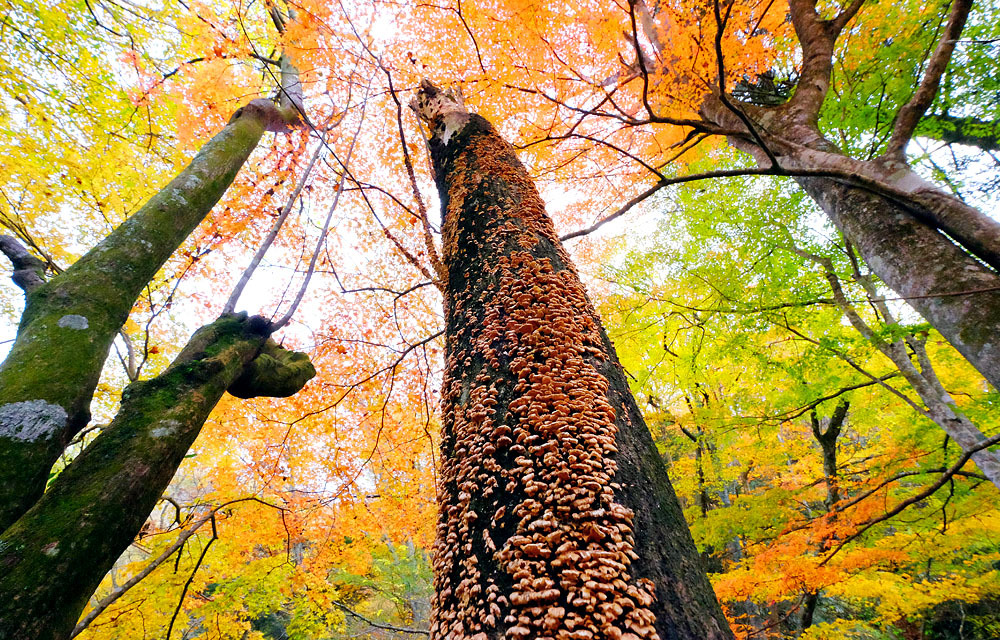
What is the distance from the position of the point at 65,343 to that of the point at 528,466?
270 cm

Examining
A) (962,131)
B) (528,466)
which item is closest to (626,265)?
(962,131)

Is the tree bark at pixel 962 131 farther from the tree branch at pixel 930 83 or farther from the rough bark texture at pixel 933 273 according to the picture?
the tree branch at pixel 930 83

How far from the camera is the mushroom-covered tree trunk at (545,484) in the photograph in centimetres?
81

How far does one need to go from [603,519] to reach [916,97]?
11.2 ft

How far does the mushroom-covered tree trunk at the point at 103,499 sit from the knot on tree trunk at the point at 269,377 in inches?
7.1

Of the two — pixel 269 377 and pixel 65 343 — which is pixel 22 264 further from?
pixel 269 377

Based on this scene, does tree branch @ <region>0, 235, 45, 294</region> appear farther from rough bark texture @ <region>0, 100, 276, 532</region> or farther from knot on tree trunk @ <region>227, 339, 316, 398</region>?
knot on tree trunk @ <region>227, 339, 316, 398</region>

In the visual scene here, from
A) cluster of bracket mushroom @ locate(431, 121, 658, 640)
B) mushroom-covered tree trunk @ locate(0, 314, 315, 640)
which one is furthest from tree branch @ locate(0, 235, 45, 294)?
→ cluster of bracket mushroom @ locate(431, 121, 658, 640)

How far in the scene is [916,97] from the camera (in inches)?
94.9

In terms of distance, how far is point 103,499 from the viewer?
1729 millimetres

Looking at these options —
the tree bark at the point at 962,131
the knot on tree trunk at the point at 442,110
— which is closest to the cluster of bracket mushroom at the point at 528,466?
the knot on tree trunk at the point at 442,110

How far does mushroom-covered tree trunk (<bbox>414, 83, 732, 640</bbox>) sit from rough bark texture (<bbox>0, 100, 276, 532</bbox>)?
2.01 metres

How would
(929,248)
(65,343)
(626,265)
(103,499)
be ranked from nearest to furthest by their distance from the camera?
(103,499) → (65,343) → (929,248) → (626,265)

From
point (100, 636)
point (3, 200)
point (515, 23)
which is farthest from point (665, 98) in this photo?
point (100, 636)
